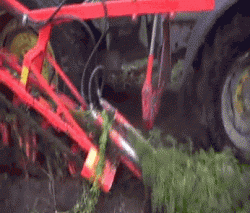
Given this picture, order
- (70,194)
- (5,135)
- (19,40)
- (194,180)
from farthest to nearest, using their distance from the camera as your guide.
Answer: (19,40)
(5,135)
(70,194)
(194,180)

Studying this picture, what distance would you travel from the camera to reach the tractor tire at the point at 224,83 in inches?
48.6

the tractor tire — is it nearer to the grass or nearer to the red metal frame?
the grass

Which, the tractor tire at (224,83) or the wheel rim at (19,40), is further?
the wheel rim at (19,40)

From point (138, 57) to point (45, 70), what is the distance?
22.5 inches

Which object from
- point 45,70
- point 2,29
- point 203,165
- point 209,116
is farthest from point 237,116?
point 2,29

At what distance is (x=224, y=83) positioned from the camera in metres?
1.30

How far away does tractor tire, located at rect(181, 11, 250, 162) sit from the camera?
1.24 meters

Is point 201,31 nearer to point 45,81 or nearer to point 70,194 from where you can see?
point 45,81

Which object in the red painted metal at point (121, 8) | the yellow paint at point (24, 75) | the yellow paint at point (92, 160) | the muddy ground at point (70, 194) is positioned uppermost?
the red painted metal at point (121, 8)

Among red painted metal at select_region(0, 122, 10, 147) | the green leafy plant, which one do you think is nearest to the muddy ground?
the green leafy plant

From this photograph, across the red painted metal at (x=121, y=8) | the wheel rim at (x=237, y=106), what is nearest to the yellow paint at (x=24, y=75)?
the red painted metal at (x=121, y=8)

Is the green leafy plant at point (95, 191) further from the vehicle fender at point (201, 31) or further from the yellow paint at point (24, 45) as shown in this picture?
the yellow paint at point (24, 45)

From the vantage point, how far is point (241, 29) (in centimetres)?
122

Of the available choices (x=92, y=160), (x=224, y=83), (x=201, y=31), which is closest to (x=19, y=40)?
(x=92, y=160)
